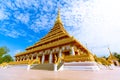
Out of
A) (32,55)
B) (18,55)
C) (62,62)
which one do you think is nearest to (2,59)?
(18,55)

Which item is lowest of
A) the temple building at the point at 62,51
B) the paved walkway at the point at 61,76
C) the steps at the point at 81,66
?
the paved walkway at the point at 61,76

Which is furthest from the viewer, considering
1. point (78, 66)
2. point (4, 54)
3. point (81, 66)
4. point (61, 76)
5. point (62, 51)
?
point (4, 54)

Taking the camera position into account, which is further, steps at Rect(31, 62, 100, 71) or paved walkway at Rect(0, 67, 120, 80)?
steps at Rect(31, 62, 100, 71)

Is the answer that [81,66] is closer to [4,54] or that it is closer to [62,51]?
[62,51]

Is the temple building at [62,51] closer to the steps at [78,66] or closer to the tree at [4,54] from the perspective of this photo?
the steps at [78,66]

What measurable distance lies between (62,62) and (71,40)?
232 inches

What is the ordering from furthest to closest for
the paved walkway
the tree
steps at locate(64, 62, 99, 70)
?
the tree < steps at locate(64, 62, 99, 70) < the paved walkway

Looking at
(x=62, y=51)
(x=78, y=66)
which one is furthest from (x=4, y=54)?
(x=78, y=66)

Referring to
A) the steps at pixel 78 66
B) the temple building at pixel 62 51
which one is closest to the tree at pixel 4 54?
the temple building at pixel 62 51

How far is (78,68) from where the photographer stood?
392 inches

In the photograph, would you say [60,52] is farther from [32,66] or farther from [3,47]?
[3,47]

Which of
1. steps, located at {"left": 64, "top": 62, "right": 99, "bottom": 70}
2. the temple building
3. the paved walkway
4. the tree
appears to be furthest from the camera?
the tree

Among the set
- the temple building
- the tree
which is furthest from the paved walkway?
the tree

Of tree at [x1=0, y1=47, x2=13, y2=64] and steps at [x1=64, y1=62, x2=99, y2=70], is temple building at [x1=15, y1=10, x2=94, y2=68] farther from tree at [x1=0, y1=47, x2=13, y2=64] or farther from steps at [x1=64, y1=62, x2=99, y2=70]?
tree at [x1=0, y1=47, x2=13, y2=64]
